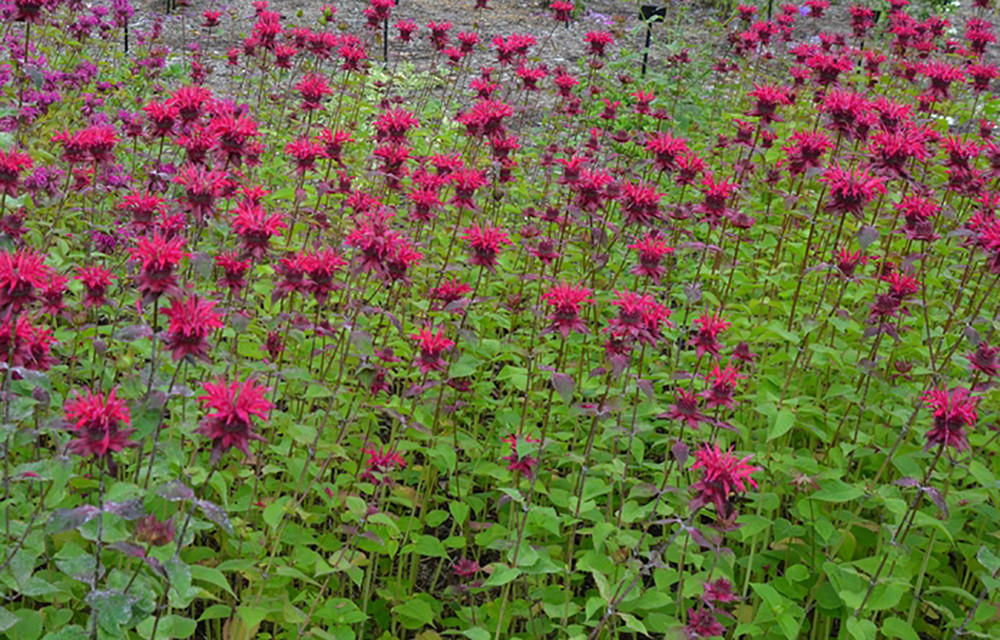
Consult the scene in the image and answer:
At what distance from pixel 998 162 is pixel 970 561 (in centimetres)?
146

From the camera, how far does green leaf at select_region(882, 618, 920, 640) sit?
2162 mm

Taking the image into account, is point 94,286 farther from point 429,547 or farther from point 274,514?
point 429,547

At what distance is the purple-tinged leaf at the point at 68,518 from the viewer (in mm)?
1450

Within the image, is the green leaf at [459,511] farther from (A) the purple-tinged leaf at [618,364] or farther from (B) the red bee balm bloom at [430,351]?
(A) the purple-tinged leaf at [618,364]

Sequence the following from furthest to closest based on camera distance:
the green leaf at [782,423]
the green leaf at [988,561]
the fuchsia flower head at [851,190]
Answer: the fuchsia flower head at [851,190], the green leaf at [782,423], the green leaf at [988,561]

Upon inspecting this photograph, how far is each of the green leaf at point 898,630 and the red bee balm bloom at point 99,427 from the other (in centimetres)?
184

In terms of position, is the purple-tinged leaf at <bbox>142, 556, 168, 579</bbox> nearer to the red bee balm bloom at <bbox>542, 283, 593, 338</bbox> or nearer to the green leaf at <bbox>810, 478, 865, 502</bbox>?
the red bee balm bloom at <bbox>542, 283, 593, 338</bbox>

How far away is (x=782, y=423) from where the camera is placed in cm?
231

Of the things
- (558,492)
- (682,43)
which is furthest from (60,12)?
(558,492)

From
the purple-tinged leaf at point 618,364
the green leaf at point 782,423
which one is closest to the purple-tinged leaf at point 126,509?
the purple-tinged leaf at point 618,364

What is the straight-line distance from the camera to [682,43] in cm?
555

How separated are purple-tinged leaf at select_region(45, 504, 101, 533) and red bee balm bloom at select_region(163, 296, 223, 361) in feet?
1.00

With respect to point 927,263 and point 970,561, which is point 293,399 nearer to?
point 970,561

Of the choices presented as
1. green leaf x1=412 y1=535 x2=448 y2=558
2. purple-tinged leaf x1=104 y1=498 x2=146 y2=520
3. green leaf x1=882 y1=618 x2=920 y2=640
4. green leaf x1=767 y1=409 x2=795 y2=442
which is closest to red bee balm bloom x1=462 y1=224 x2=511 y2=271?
green leaf x1=412 y1=535 x2=448 y2=558
